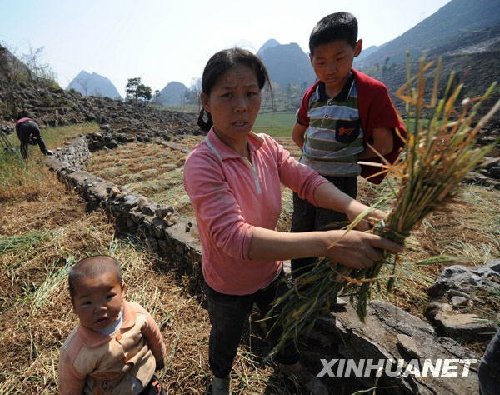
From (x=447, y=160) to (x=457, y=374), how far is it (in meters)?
1.28

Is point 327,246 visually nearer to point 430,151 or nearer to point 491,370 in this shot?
point 430,151

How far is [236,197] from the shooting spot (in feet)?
4.75

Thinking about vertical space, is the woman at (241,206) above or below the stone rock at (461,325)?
above

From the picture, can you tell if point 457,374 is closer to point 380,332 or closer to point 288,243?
point 380,332

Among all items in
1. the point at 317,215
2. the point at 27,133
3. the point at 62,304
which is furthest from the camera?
the point at 27,133

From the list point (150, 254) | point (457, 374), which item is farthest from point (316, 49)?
point (150, 254)

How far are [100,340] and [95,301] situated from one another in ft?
0.60

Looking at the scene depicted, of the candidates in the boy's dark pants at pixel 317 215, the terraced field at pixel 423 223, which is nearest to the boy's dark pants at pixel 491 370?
the terraced field at pixel 423 223

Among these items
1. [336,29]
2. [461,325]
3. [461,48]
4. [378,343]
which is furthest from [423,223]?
[461,48]

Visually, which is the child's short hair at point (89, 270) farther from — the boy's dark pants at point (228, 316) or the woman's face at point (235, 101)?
the woman's face at point (235, 101)

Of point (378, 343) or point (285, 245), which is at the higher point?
point (285, 245)

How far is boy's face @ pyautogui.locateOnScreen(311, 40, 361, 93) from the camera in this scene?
1.86 m

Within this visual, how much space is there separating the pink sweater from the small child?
46cm

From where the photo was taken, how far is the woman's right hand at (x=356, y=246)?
112 centimetres
